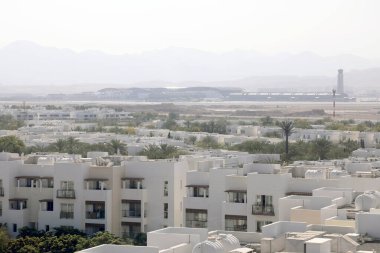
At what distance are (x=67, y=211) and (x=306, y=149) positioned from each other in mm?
33161

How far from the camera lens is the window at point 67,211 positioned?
35406 millimetres

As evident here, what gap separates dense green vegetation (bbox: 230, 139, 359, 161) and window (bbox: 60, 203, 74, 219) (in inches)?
1087

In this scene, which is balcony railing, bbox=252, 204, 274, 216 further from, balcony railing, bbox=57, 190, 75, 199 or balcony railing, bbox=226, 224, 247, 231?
balcony railing, bbox=57, 190, 75, 199

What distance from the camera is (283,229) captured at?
24266 millimetres

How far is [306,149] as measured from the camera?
6656cm

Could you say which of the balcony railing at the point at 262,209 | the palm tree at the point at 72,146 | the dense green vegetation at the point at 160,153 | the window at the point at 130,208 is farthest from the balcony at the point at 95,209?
the palm tree at the point at 72,146

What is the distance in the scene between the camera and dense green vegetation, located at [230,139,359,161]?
62375 mm

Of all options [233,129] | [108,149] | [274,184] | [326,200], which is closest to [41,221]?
[274,184]

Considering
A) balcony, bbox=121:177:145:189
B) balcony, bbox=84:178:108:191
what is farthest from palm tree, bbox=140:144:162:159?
balcony, bbox=84:178:108:191

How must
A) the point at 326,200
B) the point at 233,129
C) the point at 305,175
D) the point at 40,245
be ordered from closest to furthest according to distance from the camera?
the point at 326,200
the point at 40,245
the point at 305,175
the point at 233,129

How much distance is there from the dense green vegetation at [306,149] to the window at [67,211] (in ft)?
90.6

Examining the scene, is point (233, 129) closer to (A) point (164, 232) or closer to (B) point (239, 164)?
(B) point (239, 164)

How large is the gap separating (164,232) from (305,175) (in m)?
11.9

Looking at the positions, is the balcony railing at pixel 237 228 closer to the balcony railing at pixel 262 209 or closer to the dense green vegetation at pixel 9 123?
the balcony railing at pixel 262 209
